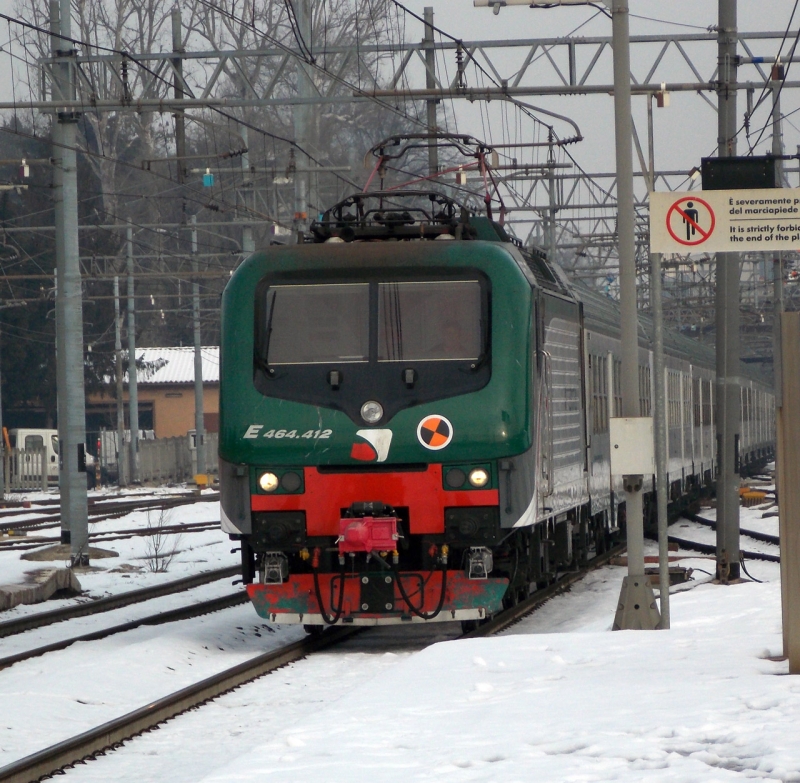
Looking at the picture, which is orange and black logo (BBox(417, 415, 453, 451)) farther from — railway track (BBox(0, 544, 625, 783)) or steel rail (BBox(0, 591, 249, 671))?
steel rail (BBox(0, 591, 249, 671))

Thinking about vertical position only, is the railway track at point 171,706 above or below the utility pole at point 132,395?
below

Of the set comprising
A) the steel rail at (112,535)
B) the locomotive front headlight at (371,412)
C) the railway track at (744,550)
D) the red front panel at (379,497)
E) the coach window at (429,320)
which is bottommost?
the railway track at (744,550)

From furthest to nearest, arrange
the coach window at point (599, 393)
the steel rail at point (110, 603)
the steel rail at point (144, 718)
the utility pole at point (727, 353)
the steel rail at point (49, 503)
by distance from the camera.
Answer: the steel rail at point (49, 503) < the coach window at point (599, 393) < the utility pole at point (727, 353) < the steel rail at point (110, 603) < the steel rail at point (144, 718)

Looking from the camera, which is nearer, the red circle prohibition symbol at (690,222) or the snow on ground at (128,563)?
the red circle prohibition symbol at (690,222)

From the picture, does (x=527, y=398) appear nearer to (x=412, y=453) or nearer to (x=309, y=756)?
(x=412, y=453)

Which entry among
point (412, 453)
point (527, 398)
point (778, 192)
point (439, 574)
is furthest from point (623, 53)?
point (439, 574)

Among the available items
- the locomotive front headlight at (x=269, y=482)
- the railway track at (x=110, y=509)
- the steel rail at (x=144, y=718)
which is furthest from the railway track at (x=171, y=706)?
the railway track at (x=110, y=509)

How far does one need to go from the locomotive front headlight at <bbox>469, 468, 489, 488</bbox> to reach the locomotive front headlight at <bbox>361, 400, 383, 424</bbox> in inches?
30.2

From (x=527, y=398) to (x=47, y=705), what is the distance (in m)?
3.98

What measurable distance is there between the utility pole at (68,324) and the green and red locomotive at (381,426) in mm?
7889

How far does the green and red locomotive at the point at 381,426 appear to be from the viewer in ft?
34.3

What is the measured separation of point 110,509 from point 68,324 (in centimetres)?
1273

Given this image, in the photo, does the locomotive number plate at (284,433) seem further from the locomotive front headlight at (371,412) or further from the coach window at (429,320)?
the coach window at (429,320)

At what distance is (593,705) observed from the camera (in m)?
6.68
